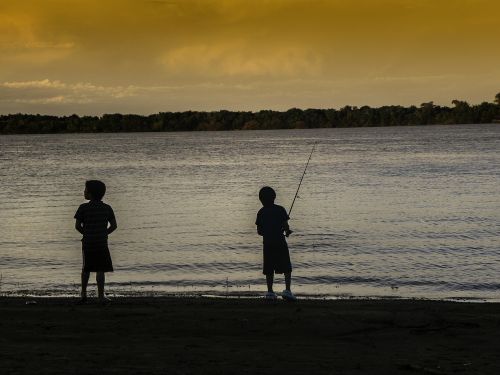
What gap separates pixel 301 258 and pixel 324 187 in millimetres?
26379

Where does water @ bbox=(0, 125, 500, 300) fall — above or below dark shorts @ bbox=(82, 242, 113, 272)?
below

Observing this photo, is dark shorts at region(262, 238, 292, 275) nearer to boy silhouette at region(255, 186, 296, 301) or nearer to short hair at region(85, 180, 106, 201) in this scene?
boy silhouette at region(255, 186, 296, 301)

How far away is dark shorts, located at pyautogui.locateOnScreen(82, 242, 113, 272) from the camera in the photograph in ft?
32.8

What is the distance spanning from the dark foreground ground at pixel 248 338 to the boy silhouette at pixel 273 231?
2.26 ft

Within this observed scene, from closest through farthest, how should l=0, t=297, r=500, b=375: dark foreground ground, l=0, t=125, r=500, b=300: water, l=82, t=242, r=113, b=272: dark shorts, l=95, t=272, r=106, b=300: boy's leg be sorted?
l=0, t=297, r=500, b=375: dark foreground ground, l=82, t=242, r=113, b=272: dark shorts, l=95, t=272, r=106, b=300: boy's leg, l=0, t=125, r=500, b=300: water

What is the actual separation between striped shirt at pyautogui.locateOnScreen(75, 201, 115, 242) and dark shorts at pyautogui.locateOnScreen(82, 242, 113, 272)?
0.29 feet

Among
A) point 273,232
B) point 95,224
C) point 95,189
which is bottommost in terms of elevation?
point 273,232

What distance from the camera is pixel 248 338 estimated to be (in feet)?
25.8

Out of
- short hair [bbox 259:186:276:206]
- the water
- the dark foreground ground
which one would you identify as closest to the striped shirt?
the dark foreground ground

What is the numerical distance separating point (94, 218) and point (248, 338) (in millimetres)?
2928

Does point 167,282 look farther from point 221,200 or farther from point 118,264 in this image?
point 221,200

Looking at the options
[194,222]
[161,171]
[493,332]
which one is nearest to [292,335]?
[493,332]

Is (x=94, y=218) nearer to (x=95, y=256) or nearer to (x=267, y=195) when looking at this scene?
(x=95, y=256)

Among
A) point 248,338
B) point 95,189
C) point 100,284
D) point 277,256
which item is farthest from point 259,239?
point 248,338
